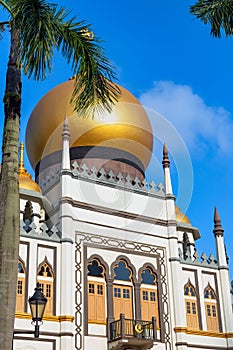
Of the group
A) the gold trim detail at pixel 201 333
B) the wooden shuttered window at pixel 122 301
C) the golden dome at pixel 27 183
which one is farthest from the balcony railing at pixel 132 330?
the golden dome at pixel 27 183

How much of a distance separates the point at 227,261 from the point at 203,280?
5.63ft

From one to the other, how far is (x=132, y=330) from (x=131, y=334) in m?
0.18

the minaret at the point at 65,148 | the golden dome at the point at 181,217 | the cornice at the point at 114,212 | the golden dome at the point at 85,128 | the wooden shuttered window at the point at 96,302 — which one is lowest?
the wooden shuttered window at the point at 96,302

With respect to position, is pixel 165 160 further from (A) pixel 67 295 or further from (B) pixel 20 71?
(B) pixel 20 71

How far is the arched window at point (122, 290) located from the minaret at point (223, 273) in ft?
13.6

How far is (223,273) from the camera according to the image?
21484 mm

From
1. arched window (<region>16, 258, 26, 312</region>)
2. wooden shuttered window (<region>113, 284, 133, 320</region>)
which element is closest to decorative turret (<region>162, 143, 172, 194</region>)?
wooden shuttered window (<region>113, 284, 133, 320</region>)

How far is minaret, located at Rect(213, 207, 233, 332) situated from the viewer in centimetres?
2084

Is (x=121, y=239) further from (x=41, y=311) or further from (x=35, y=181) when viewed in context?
(x=41, y=311)

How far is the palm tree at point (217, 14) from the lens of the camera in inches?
505

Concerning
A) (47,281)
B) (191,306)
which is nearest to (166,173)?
(191,306)

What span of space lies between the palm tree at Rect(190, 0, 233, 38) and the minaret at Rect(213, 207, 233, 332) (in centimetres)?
1093

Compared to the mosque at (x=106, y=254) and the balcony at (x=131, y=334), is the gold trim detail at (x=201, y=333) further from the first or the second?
the balcony at (x=131, y=334)

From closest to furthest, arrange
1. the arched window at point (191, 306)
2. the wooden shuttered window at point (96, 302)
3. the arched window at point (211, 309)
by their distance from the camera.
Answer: the wooden shuttered window at point (96, 302) → the arched window at point (191, 306) → the arched window at point (211, 309)
